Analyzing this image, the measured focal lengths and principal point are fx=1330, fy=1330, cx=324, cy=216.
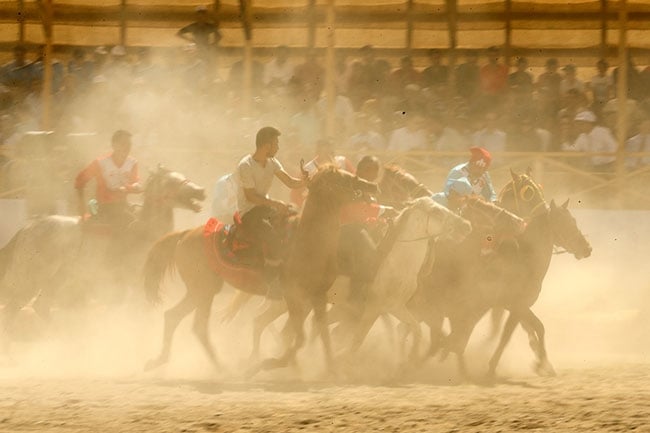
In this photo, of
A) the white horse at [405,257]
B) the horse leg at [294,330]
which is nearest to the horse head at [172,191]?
the horse leg at [294,330]

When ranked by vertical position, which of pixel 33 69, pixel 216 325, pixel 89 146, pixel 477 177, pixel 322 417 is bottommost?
pixel 322 417

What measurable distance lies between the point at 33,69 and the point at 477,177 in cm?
837

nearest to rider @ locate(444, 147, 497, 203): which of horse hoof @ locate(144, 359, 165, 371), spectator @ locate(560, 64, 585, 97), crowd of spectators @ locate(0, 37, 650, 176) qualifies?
horse hoof @ locate(144, 359, 165, 371)

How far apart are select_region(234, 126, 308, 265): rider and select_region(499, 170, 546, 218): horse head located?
2.32m

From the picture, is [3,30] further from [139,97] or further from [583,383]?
[583,383]

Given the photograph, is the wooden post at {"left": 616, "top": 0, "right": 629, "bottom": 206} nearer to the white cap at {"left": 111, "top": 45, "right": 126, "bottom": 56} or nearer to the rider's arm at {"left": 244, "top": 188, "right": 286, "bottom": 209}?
the white cap at {"left": 111, "top": 45, "right": 126, "bottom": 56}

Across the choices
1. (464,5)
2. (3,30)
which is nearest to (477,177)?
(464,5)

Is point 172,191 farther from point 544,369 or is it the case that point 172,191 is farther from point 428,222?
point 544,369

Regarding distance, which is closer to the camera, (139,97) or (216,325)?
(216,325)

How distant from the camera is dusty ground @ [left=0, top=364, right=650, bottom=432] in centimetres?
913

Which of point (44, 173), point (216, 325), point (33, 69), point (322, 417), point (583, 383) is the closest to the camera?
point (322, 417)

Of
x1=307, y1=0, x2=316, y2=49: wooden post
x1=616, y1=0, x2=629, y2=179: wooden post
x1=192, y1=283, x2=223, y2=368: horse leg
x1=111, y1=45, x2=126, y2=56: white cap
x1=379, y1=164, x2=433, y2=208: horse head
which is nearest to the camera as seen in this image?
x1=192, y1=283, x2=223, y2=368: horse leg

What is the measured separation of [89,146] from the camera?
1797 cm

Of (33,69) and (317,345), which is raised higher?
(33,69)
